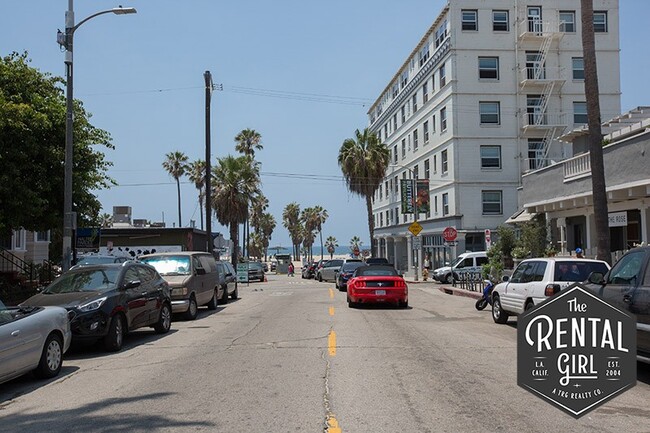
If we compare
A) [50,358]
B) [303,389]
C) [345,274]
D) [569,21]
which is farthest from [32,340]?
[569,21]

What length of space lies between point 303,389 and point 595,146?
464 inches

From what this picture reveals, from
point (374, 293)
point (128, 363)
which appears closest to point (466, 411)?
point (128, 363)

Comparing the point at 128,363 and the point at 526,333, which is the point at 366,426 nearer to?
the point at 526,333

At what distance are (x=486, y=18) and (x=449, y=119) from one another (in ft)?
24.7

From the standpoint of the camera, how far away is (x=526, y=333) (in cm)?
435

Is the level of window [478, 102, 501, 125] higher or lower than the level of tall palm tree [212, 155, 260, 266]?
higher

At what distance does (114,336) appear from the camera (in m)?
11.5

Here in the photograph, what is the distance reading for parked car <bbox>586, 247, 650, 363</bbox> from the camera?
26.3ft

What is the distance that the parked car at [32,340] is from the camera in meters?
8.12

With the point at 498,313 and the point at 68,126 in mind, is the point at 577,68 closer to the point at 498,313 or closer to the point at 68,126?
the point at 498,313

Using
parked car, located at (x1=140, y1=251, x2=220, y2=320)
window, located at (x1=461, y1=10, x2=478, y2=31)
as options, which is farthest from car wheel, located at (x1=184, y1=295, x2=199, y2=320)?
window, located at (x1=461, y1=10, x2=478, y2=31)

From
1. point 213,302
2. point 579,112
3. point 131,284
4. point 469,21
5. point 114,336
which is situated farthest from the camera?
point 579,112

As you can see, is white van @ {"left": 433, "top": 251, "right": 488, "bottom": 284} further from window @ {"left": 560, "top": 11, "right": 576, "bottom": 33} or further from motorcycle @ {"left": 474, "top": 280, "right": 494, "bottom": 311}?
window @ {"left": 560, "top": 11, "right": 576, "bottom": 33}

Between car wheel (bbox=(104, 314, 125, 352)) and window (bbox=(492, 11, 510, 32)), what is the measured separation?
3871 cm
